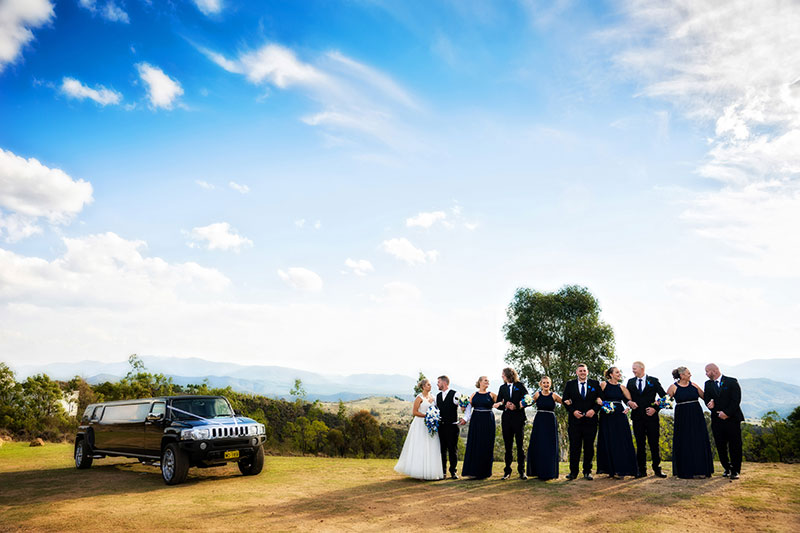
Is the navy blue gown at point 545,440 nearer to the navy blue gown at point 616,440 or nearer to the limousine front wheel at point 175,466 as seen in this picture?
the navy blue gown at point 616,440

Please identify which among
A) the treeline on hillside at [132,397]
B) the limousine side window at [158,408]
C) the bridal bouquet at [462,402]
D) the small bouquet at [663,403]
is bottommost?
the treeline on hillside at [132,397]

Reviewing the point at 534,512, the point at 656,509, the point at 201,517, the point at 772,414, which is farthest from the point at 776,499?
the point at 772,414

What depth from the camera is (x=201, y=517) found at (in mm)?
8469

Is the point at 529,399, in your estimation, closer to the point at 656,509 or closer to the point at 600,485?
the point at 600,485

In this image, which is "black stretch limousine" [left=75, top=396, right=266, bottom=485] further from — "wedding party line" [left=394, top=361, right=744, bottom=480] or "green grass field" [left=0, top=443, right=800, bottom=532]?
"wedding party line" [left=394, top=361, right=744, bottom=480]

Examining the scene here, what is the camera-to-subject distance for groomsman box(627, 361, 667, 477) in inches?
466

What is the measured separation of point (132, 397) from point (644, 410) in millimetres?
30194

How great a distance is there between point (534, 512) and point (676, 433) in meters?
5.06

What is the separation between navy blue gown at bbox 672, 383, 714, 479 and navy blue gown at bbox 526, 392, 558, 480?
2.56 m

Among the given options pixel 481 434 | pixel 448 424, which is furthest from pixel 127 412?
pixel 481 434

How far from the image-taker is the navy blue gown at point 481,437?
12086 mm

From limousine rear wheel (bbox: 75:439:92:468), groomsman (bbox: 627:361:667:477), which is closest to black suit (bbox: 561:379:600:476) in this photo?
groomsman (bbox: 627:361:667:477)

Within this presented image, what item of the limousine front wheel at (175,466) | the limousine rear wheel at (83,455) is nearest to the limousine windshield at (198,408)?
the limousine front wheel at (175,466)

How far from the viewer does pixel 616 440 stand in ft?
38.7
